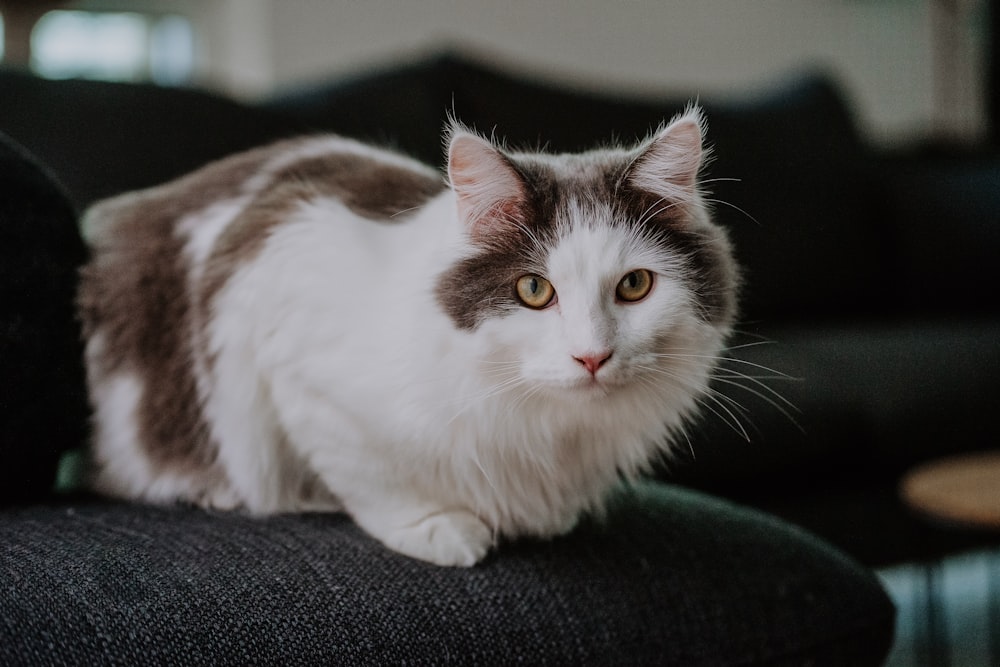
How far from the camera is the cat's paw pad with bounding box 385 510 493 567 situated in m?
0.88

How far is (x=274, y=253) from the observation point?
97cm

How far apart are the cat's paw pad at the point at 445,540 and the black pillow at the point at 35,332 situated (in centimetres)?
39

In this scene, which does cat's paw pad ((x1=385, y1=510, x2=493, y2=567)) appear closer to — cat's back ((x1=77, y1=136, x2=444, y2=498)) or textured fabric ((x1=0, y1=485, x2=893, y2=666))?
textured fabric ((x1=0, y1=485, x2=893, y2=666))

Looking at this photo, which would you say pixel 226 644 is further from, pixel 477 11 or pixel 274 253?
pixel 477 11

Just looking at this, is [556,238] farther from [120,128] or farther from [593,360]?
[120,128]

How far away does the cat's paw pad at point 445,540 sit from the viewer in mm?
881

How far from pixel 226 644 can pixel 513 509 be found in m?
0.33

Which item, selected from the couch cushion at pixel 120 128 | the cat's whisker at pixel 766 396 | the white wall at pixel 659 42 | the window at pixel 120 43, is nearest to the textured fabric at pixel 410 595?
→ the cat's whisker at pixel 766 396

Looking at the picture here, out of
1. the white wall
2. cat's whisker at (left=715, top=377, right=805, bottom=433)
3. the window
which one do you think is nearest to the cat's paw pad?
cat's whisker at (left=715, top=377, right=805, bottom=433)

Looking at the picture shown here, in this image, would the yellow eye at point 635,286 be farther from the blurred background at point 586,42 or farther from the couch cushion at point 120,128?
the blurred background at point 586,42

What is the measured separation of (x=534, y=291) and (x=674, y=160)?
18 centimetres

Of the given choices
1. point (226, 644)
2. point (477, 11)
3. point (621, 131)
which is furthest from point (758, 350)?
point (477, 11)

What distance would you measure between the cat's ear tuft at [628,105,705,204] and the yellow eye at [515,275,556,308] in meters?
0.14

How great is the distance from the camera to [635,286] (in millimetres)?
822
